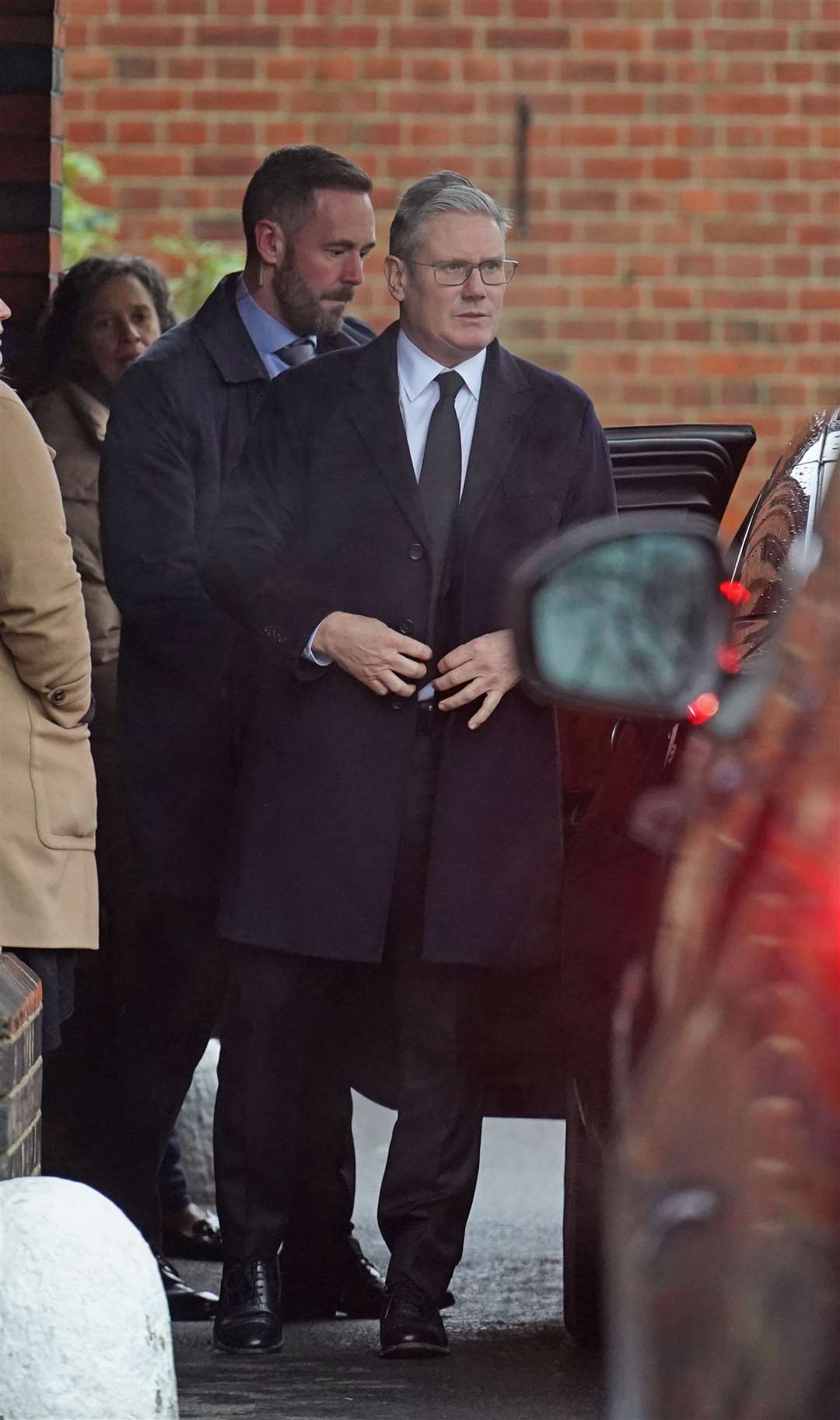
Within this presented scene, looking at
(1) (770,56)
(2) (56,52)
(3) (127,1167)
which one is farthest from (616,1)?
(3) (127,1167)

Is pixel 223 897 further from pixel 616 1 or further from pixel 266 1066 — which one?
pixel 616 1

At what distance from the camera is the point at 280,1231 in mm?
4766

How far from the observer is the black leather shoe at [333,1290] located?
5.07 metres

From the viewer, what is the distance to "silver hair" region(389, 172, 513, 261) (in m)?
4.69

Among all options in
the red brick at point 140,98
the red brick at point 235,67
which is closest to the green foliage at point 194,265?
the red brick at point 140,98

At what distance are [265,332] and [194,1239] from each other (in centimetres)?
193

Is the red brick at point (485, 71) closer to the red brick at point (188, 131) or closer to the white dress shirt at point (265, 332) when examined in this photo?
the red brick at point (188, 131)

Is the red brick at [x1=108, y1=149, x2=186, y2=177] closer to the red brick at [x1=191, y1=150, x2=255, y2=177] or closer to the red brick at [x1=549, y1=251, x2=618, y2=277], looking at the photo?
Result: the red brick at [x1=191, y1=150, x2=255, y2=177]

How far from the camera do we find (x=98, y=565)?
5.71 m

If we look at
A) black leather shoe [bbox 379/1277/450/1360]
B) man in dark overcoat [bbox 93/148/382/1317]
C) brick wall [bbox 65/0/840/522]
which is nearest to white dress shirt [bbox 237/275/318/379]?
man in dark overcoat [bbox 93/148/382/1317]

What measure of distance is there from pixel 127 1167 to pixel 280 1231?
47cm

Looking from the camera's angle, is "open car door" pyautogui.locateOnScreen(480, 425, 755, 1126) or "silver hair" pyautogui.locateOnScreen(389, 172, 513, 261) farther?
"silver hair" pyautogui.locateOnScreen(389, 172, 513, 261)

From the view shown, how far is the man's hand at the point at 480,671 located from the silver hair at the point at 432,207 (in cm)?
73

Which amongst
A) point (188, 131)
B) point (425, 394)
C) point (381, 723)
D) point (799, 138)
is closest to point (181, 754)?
point (381, 723)
